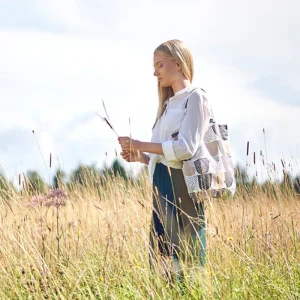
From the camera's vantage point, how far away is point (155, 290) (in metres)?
2.97

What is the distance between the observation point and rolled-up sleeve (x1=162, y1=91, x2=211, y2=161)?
297cm

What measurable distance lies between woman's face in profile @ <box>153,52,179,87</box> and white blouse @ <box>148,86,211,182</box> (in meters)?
0.11

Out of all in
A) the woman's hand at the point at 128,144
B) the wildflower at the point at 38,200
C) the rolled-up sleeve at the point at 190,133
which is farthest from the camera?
the wildflower at the point at 38,200

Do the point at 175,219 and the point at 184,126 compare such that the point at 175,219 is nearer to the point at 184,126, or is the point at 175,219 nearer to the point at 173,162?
the point at 173,162

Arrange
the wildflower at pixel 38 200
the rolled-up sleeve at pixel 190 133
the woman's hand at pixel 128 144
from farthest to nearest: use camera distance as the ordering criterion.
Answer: the wildflower at pixel 38 200 → the woman's hand at pixel 128 144 → the rolled-up sleeve at pixel 190 133

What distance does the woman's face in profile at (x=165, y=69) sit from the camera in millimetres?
3186

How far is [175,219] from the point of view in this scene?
125 inches

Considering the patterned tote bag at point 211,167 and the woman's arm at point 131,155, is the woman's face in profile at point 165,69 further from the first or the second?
the woman's arm at point 131,155

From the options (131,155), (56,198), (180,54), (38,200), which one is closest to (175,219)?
(131,155)

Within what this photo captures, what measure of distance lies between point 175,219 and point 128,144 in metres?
0.50

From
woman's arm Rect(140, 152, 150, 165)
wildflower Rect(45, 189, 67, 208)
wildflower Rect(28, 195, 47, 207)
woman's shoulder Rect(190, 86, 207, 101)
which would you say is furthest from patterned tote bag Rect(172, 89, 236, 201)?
wildflower Rect(28, 195, 47, 207)

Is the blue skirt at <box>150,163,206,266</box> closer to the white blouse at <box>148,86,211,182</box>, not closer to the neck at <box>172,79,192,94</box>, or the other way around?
the white blouse at <box>148,86,211,182</box>

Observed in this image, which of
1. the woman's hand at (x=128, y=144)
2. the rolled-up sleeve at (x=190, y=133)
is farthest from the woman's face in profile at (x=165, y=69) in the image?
the woman's hand at (x=128, y=144)

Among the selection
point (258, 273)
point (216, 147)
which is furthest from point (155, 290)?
point (216, 147)
